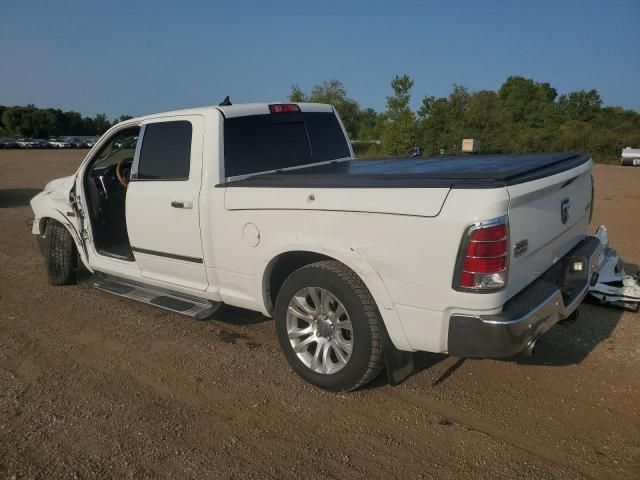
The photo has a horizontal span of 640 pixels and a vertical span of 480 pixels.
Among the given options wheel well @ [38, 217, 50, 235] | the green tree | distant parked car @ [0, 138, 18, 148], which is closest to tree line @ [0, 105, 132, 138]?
distant parked car @ [0, 138, 18, 148]

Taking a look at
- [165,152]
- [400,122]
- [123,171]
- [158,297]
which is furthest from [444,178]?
Answer: [400,122]

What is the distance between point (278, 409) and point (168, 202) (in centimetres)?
185

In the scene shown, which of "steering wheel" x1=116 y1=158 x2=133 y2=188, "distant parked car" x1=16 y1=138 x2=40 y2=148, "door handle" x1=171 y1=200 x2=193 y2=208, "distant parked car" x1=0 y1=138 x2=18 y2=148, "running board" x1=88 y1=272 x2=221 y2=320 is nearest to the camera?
"door handle" x1=171 y1=200 x2=193 y2=208

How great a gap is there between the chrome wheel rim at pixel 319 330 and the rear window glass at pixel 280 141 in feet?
3.90

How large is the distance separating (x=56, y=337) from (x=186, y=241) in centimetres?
153

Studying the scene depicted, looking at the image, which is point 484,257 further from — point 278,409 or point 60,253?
point 60,253

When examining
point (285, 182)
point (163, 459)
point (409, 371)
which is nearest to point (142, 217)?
point (285, 182)

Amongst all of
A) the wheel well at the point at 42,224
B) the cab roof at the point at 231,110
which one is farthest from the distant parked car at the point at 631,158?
the wheel well at the point at 42,224

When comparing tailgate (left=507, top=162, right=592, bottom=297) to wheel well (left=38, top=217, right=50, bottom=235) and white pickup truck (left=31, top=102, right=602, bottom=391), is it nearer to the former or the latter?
white pickup truck (left=31, top=102, right=602, bottom=391)

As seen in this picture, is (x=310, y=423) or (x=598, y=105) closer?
(x=310, y=423)

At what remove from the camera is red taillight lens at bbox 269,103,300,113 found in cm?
451

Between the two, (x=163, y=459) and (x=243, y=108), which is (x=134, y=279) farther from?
(x=163, y=459)

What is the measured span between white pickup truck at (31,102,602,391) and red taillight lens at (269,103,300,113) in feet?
0.05

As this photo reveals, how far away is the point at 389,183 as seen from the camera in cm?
295
